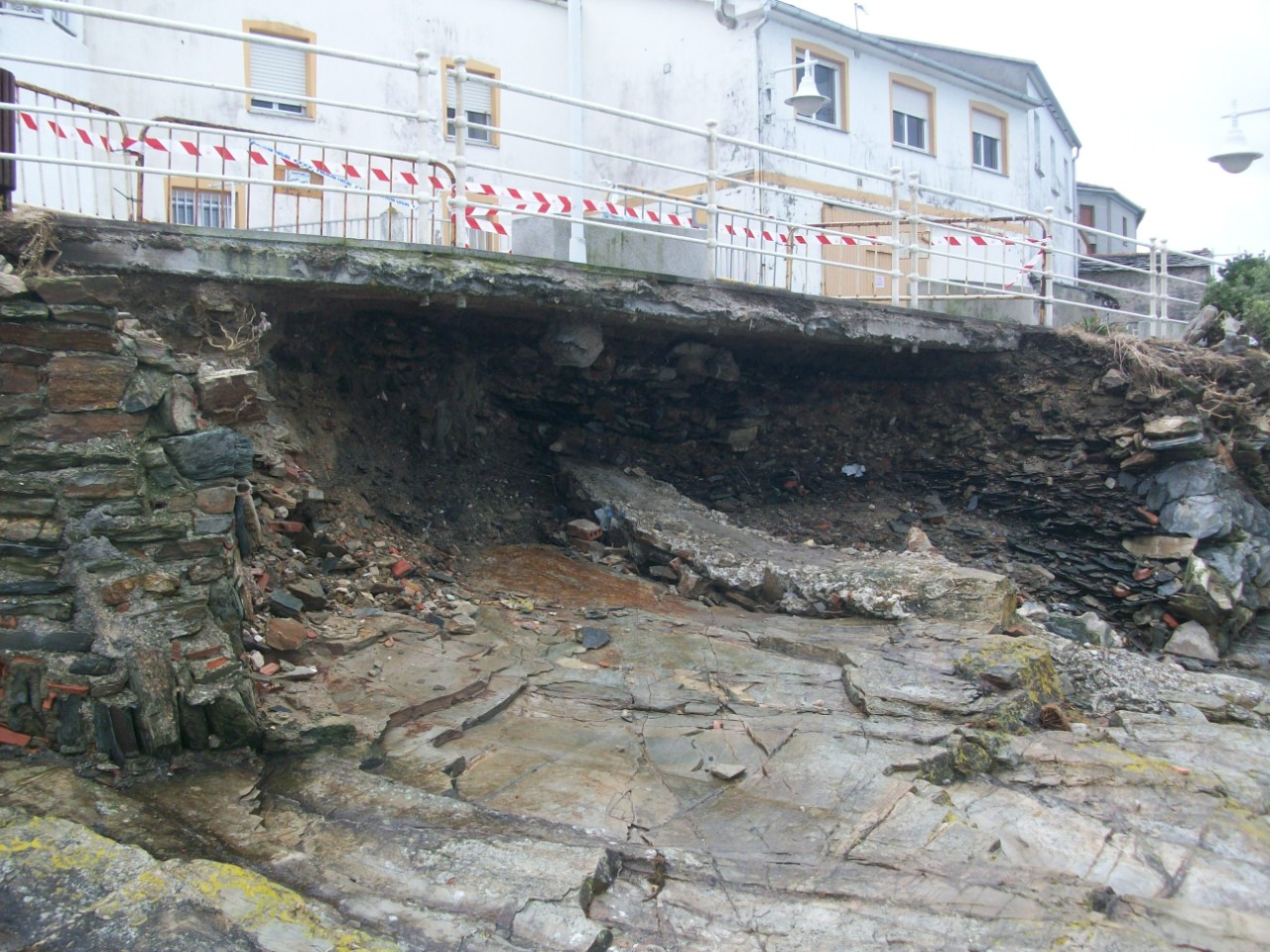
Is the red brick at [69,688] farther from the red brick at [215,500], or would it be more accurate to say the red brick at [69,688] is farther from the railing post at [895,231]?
the railing post at [895,231]

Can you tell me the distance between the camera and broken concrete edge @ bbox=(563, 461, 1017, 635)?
6.82 metres

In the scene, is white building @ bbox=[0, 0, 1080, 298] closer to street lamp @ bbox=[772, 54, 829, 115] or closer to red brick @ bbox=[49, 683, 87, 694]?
street lamp @ bbox=[772, 54, 829, 115]

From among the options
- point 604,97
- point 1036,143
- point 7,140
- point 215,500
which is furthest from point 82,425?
point 1036,143

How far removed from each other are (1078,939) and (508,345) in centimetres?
625

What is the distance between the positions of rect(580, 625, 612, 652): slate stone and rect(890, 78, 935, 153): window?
1562 centimetres

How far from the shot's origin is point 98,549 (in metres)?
4.27

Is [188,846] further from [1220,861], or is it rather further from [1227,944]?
[1220,861]

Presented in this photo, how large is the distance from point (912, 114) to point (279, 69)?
12.1m

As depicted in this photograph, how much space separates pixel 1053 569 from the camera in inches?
382

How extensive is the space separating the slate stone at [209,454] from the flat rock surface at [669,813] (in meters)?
1.17

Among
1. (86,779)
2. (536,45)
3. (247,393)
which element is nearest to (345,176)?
(247,393)

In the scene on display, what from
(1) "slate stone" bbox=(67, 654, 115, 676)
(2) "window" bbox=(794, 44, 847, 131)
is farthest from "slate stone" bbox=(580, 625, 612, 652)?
(2) "window" bbox=(794, 44, 847, 131)

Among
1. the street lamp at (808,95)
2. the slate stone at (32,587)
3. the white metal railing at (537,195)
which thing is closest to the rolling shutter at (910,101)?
the white metal railing at (537,195)

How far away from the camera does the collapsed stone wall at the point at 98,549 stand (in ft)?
13.7
